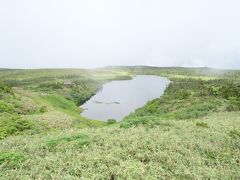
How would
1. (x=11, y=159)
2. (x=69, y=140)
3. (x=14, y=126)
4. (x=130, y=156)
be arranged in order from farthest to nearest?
(x=14, y=126)
(x=69, y=140)
(x=130, y=156)
(x=11, y=159)

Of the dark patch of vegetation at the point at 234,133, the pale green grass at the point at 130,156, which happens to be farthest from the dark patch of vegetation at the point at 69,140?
the dark patch of vegetation at the point at 234,133

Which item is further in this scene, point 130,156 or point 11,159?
point 130,156

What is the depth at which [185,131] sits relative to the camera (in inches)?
657

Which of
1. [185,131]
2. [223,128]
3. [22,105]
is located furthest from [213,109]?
[22,105]

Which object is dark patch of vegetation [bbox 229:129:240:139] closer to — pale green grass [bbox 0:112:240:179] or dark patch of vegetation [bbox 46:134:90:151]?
pale green grass [bbox 0:112:240:179]

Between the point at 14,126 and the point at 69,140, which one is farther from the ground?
the point at 69,140

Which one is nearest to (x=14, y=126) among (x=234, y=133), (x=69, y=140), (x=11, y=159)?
(x=69, y=140)

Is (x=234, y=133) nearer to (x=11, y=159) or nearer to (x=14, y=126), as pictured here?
Answer: (x=11, y=159)

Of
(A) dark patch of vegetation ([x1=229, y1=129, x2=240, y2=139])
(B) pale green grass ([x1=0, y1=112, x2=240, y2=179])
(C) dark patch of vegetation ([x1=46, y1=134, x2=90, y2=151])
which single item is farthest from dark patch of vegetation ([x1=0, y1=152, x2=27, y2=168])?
(A) dark patch of vegetation ([x1=229, y1=129, x2=240, y2=139])

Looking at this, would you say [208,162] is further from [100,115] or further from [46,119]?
[100,115]

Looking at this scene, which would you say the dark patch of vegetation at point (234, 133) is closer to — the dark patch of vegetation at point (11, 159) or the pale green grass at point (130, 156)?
the pale green grass at point (130, 156)

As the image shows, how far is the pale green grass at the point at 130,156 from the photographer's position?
33.6 ft

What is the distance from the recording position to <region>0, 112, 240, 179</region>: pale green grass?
1025 centimetres

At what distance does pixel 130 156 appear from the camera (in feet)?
39.0
